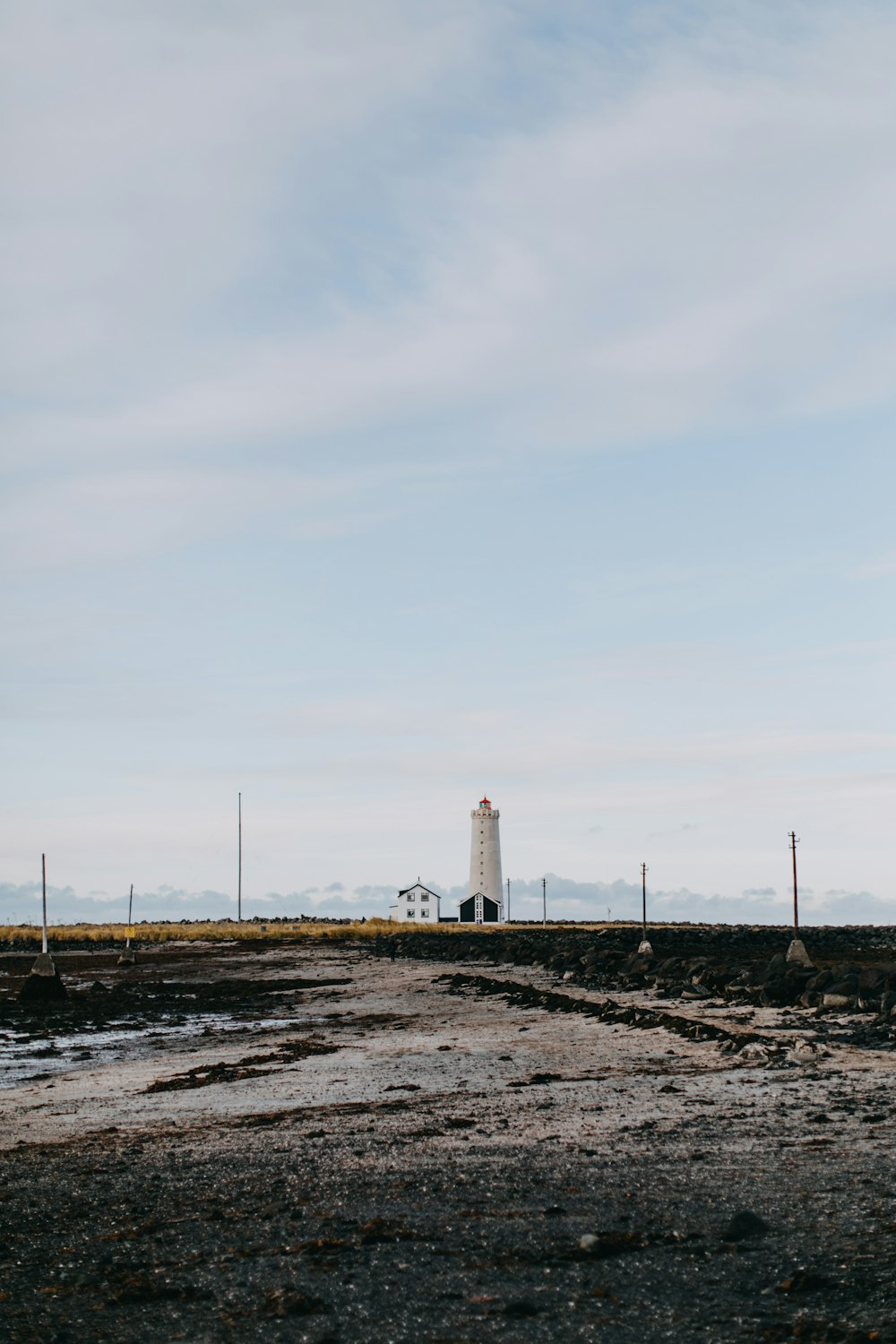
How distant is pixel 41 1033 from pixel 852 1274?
20590 millimetres

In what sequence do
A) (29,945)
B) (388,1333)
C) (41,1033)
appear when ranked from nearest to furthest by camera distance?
(388,1333) → (41,1033) → (29,945)

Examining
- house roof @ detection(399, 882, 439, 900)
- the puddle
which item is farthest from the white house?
the puddle

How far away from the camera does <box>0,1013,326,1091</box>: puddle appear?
19544 millimetres

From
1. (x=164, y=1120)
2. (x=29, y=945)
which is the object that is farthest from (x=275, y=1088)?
(x=29, y=945)

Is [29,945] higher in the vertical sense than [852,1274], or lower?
lower

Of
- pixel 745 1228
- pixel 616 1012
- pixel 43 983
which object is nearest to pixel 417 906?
pixel 43 983

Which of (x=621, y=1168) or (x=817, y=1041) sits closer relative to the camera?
(x=621, y=1168)

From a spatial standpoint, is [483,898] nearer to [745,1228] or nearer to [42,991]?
[42,991]

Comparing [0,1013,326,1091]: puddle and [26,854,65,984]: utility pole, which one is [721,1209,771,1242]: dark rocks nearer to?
[0,1013,326,1091]: puddle

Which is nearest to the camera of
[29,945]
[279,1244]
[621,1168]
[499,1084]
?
[279,1244]

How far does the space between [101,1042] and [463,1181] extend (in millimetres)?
14829

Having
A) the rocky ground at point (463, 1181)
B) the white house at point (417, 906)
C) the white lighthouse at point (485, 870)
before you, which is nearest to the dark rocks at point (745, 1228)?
the rocky ground at point (463, 1181)

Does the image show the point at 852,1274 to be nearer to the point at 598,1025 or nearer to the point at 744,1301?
the point at 744,1301

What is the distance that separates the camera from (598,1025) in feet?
72.0
